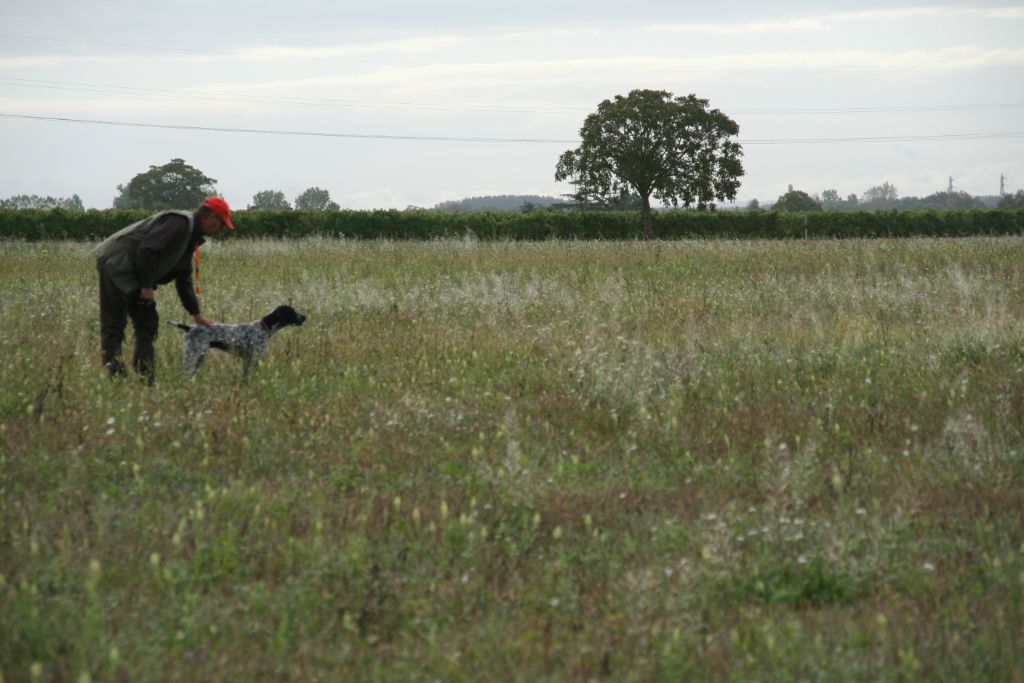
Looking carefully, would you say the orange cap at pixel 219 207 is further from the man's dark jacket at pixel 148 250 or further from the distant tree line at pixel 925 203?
the distant tree line at pixel 925 203

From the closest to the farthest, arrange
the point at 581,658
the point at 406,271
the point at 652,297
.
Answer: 1. the point at 581,658
2. the point at 652,297
3. the point at 406,271

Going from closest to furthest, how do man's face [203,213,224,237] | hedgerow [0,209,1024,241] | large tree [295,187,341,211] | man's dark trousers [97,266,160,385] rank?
man's face [203,213,224,237] < man's dark trousers [97,266,160,385] < hedgerow [0,209,1024,241] < large tree [295,187,341,211]

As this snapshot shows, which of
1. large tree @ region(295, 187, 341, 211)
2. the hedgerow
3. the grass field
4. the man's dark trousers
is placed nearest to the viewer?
the grass field

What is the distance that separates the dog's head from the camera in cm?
884

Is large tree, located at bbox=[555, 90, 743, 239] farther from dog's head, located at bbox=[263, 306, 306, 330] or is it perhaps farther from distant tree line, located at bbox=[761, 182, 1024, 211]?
dog's head, located at bbox=[263, 306, 306, 330]

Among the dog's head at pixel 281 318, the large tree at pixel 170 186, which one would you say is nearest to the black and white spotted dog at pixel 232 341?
the dog's head at pixel 281 318

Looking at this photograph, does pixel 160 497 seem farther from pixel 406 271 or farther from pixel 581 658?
pixel 406 271

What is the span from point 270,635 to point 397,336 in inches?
270

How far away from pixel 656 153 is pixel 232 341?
49.2 meters

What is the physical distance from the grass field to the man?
44cm

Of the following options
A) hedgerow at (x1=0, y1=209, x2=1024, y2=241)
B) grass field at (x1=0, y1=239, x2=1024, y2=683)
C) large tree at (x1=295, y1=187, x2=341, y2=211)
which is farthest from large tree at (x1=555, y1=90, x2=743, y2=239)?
large tree at (x1=295, y1=187, x2=341, y2=211)

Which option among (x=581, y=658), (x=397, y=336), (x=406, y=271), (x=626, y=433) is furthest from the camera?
(x=406, y=271)

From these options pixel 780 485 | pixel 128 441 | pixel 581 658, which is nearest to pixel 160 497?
pixel 128 441

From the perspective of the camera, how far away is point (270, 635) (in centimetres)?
407
